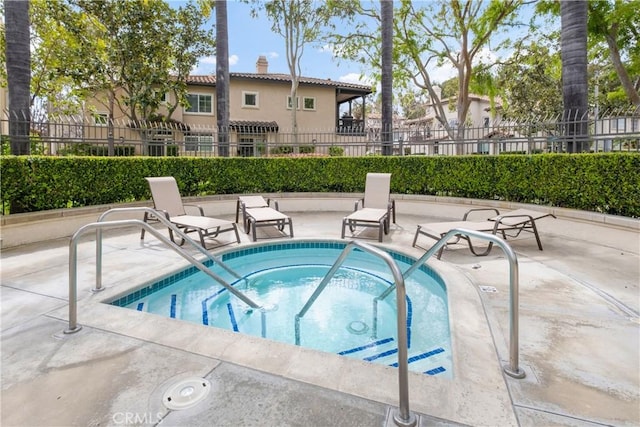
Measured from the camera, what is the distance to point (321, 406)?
2.12 metres

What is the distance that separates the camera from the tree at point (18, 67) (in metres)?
7.19

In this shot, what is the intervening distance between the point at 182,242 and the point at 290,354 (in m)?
4.43

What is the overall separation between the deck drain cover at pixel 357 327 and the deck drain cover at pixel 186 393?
1943 mm

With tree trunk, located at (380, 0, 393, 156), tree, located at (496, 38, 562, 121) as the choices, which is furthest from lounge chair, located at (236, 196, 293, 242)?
tree, located at (496, 38, 562, 121)

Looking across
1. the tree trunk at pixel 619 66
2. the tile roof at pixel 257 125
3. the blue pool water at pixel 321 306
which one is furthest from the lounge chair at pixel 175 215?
the tile roof at pixel 257 125

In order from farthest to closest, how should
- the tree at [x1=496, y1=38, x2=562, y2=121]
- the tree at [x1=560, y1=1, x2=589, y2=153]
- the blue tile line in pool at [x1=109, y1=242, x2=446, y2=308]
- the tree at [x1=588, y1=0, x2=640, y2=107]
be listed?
the tree at [x1=496, y1=38, x2=562, y2=121]
the tree at [x1=588, y1=0, x2=640, y2=107]
the tree at [x1=560, y1=1, x2=589, y2=153]
the blue tile line in pool at [x1=109, y1=242, x2=446, y2=308]

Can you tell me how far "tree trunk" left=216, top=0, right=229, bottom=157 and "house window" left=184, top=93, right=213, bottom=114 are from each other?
44.7ft

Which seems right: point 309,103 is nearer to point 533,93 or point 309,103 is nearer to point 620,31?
point 620,31

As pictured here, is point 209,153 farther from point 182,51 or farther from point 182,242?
point 182,51

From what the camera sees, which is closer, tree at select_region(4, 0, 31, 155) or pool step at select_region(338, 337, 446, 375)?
pool step at select_region(338, 337, 446, 375)

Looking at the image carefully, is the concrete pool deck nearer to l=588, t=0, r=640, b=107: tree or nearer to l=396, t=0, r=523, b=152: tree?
l=588, t=0, r=640, b=107: tree

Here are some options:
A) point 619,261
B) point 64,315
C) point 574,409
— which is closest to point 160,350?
point 64,315

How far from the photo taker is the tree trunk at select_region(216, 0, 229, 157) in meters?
11.1

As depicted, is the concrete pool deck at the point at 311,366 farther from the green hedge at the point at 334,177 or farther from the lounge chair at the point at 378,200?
the lounge chair at the point at 378,200
